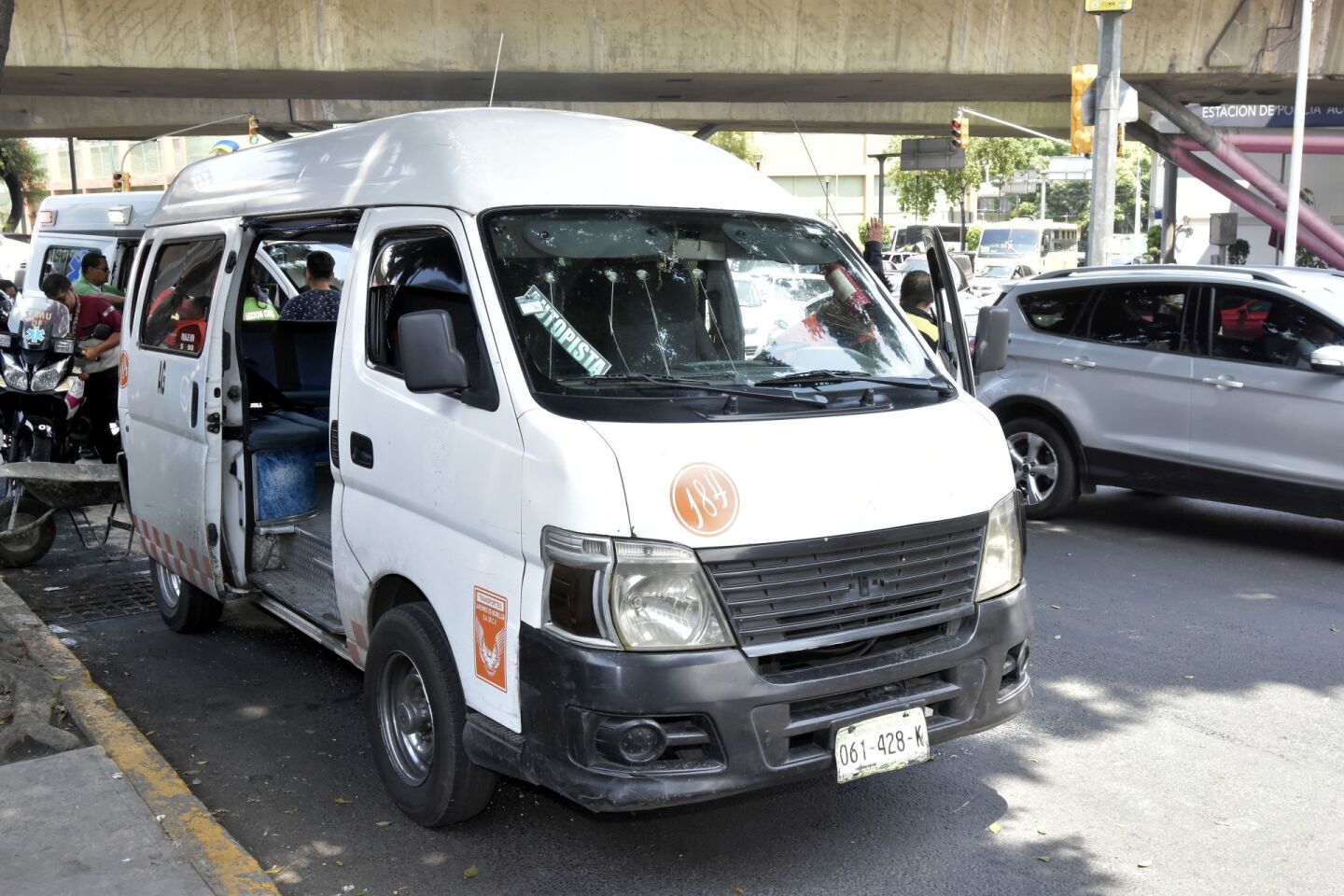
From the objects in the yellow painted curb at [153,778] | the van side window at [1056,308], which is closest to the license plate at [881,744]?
the yellow painted curb at [153,778]

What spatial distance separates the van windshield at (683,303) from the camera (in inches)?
161

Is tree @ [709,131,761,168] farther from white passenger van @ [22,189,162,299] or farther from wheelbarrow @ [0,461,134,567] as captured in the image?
wheelbarrow @ [0,461,134,567]

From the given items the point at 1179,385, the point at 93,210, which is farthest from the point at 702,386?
the point at 93,210

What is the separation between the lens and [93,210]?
49.1 feet

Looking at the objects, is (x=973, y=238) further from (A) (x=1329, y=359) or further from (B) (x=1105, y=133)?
(A) (x=1329, y=359)

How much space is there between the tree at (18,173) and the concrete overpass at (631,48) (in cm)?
3807

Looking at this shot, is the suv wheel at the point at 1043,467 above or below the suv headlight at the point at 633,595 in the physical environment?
below

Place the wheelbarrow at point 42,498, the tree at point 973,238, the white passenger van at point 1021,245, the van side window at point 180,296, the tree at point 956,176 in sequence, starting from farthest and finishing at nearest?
the tree at point 956,176
the tree at point 973,238
the white passenger van at point 1021,245
the wheelbarrow at point 42,498
the van side window at point 180,296

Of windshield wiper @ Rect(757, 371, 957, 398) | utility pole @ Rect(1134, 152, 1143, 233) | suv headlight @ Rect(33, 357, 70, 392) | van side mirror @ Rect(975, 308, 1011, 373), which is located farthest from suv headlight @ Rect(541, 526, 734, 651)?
utility pole @ Rect(1134, 152, 1143, 233)

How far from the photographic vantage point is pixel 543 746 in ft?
11.9

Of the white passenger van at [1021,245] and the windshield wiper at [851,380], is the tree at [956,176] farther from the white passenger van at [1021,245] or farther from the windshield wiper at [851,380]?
the windshield wiper at [851,380]

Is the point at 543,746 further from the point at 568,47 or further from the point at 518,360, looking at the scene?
the point at 568,47

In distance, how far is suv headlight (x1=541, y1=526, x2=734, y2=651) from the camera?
3.51 meters

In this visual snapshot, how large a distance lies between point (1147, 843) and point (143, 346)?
201 inches
